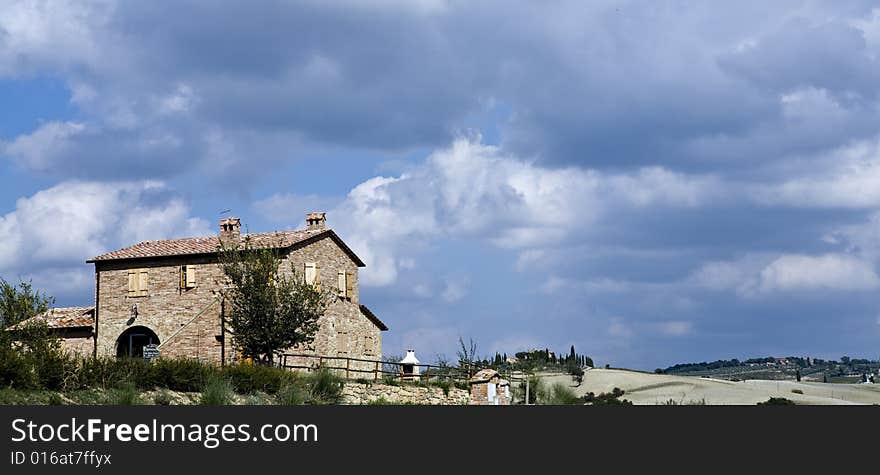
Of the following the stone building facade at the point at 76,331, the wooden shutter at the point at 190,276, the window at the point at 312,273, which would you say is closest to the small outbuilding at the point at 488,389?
the window at the point at 312,273

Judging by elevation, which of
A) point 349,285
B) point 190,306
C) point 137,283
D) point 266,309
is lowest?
point 266,309

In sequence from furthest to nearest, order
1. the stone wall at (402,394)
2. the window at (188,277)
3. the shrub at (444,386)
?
the window at (188,277)
the shrub at (444,386)
the stone wall at (402,394)

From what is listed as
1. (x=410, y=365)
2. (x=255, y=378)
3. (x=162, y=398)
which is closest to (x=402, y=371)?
(x=410, y=365)

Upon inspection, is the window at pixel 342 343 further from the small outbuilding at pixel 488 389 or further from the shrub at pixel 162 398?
the shrub at pixel 162 398

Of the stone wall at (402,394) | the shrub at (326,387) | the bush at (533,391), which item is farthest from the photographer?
the bush at (533,391)

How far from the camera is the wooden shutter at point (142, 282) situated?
1706 inches

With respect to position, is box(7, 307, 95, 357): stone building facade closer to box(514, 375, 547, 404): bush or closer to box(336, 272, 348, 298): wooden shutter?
box(336, 272, 348, 298): wooden shutter

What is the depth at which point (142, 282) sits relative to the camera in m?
43.4

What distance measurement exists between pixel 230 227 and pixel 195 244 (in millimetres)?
2000

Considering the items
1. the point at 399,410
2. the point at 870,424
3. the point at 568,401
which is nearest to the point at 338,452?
the point at 399,410

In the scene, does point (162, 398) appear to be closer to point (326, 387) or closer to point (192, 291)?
point (326, 387)

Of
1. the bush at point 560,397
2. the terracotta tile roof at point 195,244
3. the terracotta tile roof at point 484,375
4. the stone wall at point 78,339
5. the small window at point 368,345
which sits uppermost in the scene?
the terracotta tile roof at point 195,244

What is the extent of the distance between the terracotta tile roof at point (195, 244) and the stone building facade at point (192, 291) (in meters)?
0.04

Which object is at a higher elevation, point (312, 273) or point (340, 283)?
point (312, 273)
